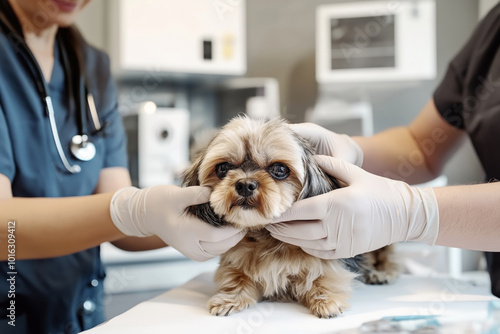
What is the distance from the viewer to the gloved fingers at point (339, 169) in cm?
103

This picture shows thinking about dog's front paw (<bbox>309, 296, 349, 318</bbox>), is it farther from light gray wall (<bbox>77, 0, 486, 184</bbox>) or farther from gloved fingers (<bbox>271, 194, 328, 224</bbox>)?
light gray wall (<bbox>77, 0, 486, 184</bbox>)

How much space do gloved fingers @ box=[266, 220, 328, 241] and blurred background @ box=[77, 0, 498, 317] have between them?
177 centimetres

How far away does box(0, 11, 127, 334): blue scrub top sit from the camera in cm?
118

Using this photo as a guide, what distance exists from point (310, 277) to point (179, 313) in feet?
1.03

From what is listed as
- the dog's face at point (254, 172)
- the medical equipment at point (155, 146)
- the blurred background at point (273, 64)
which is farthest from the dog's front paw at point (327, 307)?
the medical equipment at point (155, 146)

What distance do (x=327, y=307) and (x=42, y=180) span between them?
833 millimetres

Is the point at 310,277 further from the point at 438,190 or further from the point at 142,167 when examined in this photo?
the point at 142,167

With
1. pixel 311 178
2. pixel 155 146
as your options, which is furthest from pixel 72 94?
pixel 155 146

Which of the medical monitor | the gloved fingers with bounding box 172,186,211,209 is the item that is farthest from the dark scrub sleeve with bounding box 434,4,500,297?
the medical monitor

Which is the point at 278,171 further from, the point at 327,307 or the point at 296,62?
the point at 296,62

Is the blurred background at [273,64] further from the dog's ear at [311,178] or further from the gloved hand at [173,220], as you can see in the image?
the dog's ear at [311,178]

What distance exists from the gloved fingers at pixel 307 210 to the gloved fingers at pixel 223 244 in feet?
0.34

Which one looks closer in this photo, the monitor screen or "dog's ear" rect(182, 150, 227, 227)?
"dog's ear" rect(182, 150, 227, 227)

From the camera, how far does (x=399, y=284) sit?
1190 mm
